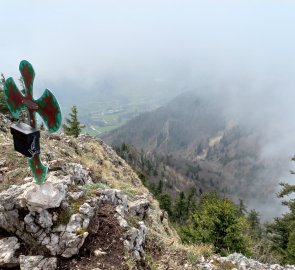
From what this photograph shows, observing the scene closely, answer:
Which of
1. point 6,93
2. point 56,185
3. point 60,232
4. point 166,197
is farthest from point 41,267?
point 166,197

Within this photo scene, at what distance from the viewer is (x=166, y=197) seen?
347ft

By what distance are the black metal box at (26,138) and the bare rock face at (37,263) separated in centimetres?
345

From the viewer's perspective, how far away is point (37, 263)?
11.4 m

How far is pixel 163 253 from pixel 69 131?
55678 mm

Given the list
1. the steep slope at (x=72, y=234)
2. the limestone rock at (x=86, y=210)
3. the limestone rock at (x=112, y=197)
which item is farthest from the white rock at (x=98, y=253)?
the limestone rock at (x=112, y=197)

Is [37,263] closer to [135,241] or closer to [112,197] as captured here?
[135,241]

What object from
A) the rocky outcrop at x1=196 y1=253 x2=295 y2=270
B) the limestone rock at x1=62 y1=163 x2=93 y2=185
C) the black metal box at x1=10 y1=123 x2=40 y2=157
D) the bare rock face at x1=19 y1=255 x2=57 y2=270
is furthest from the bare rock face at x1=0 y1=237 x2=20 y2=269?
the rocky outcrop at x1=196 y1=253 x2=295 y2=270

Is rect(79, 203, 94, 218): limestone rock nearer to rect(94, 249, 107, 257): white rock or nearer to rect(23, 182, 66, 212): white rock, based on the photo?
rect(23, 182, 66, 212): white rock

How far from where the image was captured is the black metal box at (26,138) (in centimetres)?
1238

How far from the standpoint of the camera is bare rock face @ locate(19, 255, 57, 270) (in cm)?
1134

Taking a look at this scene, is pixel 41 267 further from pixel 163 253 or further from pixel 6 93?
pixel 6 93

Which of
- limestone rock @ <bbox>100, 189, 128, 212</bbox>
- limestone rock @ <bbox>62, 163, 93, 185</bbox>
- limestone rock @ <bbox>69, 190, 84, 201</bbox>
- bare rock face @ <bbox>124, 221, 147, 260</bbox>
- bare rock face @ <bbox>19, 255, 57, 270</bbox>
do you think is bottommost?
bare rock face @ <bbox>19, 255, 57, 270</bbox>

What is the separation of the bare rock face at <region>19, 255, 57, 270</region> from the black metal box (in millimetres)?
3453

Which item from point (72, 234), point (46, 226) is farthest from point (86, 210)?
point (46, 226)
